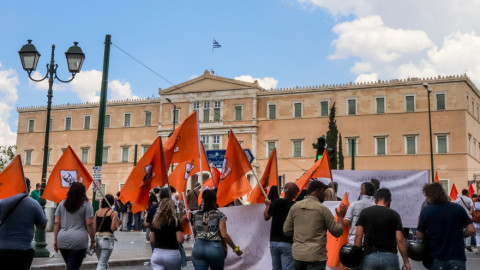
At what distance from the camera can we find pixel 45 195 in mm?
9664

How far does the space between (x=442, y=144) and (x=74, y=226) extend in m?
45.3

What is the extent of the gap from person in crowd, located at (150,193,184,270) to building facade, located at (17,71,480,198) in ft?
Answer: 143

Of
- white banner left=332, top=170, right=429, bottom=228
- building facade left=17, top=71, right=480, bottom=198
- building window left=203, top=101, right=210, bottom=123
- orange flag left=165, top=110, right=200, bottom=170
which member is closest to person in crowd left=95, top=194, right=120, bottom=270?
orange flag left=165, top=110, right=200, bottom=170

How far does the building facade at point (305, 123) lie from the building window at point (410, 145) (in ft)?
0.27

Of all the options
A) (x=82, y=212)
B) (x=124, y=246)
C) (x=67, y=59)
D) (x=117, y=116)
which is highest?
(x=117, y=116)

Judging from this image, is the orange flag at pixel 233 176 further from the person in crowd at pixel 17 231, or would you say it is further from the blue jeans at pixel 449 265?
the blue jeans at pixel 449 265

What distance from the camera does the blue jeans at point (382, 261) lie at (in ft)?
19.8

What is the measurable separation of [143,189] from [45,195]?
2.03 m

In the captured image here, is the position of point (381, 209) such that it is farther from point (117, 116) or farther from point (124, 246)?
point (117, 116)

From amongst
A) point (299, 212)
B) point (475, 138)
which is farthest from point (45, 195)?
point (475, 138)

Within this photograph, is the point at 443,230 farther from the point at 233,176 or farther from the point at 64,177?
the point at 64,177

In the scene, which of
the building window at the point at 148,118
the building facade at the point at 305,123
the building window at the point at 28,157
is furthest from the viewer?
the building window at the point at 28,157

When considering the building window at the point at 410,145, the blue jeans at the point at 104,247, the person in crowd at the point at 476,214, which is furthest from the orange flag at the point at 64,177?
the building window at the point at 410,145

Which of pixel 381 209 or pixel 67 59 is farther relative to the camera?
pixel 67 59
